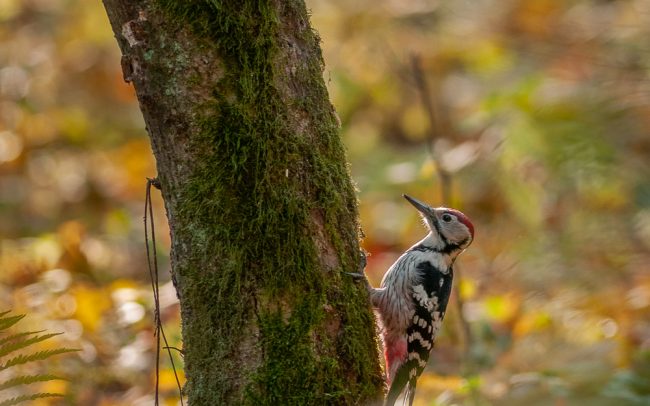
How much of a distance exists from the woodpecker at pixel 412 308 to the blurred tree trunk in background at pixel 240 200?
4.76 ft

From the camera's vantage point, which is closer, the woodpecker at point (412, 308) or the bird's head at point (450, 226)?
the woodpecker at point (412, 308)

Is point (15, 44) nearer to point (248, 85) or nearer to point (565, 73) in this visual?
point (565, 73)

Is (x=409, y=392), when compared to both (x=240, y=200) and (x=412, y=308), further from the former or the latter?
(x=240, y=200)

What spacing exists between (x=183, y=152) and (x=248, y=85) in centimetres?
33

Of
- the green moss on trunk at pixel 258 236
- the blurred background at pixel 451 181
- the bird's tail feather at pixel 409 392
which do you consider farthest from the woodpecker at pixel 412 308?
the green moss on trunk at pixel 258 236

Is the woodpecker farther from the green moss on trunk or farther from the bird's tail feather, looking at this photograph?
the green moss on trunk

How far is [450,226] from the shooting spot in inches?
195

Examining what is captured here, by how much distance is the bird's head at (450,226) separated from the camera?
193 inches

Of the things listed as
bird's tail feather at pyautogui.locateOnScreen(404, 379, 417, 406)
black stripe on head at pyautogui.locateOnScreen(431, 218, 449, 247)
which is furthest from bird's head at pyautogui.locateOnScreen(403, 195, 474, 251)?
bird's tail feather at pyautogui.locateOnScreen(404, 379, 417, 406)

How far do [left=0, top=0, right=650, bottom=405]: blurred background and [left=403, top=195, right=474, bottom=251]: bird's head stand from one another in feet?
1.24

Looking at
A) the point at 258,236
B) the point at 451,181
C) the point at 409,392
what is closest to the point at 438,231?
the point at 409,392

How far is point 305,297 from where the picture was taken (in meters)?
2.80

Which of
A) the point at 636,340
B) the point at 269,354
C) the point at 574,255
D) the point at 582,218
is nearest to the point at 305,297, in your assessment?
the point at 269,354

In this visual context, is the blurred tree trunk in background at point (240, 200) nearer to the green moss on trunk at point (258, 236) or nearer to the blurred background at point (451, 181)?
the green moss on trunk at point (258, 236)
